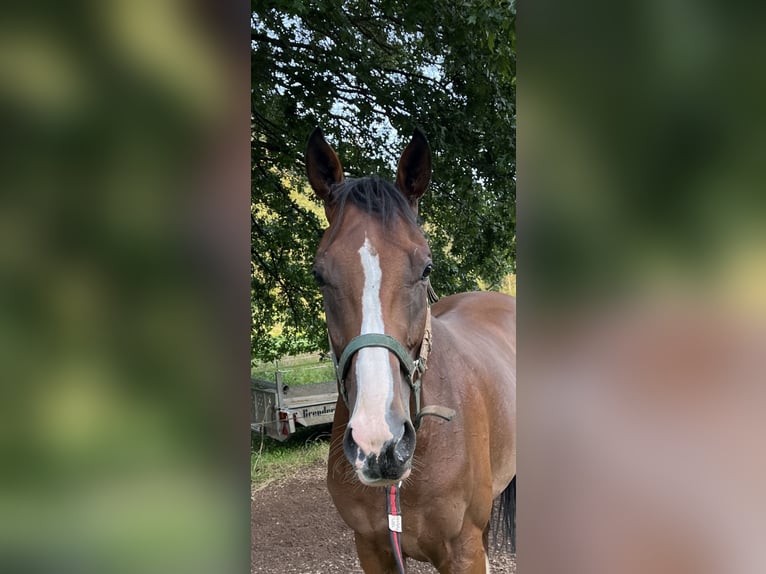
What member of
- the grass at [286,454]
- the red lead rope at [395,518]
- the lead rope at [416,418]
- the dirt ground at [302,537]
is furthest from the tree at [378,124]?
the red lead rope at [395,518]

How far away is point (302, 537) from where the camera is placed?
13.7ft

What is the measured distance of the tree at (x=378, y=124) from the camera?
146 inches

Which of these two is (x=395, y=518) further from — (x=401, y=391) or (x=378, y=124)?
(x=378, y=124)

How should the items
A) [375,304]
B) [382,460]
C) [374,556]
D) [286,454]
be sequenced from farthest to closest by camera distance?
[286,454]
[374,556]
[375,304]
[382,460]

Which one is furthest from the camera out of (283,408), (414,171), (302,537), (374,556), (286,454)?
(283,408)

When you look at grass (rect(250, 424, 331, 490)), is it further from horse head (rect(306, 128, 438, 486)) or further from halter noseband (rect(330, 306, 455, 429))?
horse head (rect(306, 128, 438, 486))

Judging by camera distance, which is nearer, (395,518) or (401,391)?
(401,391)
